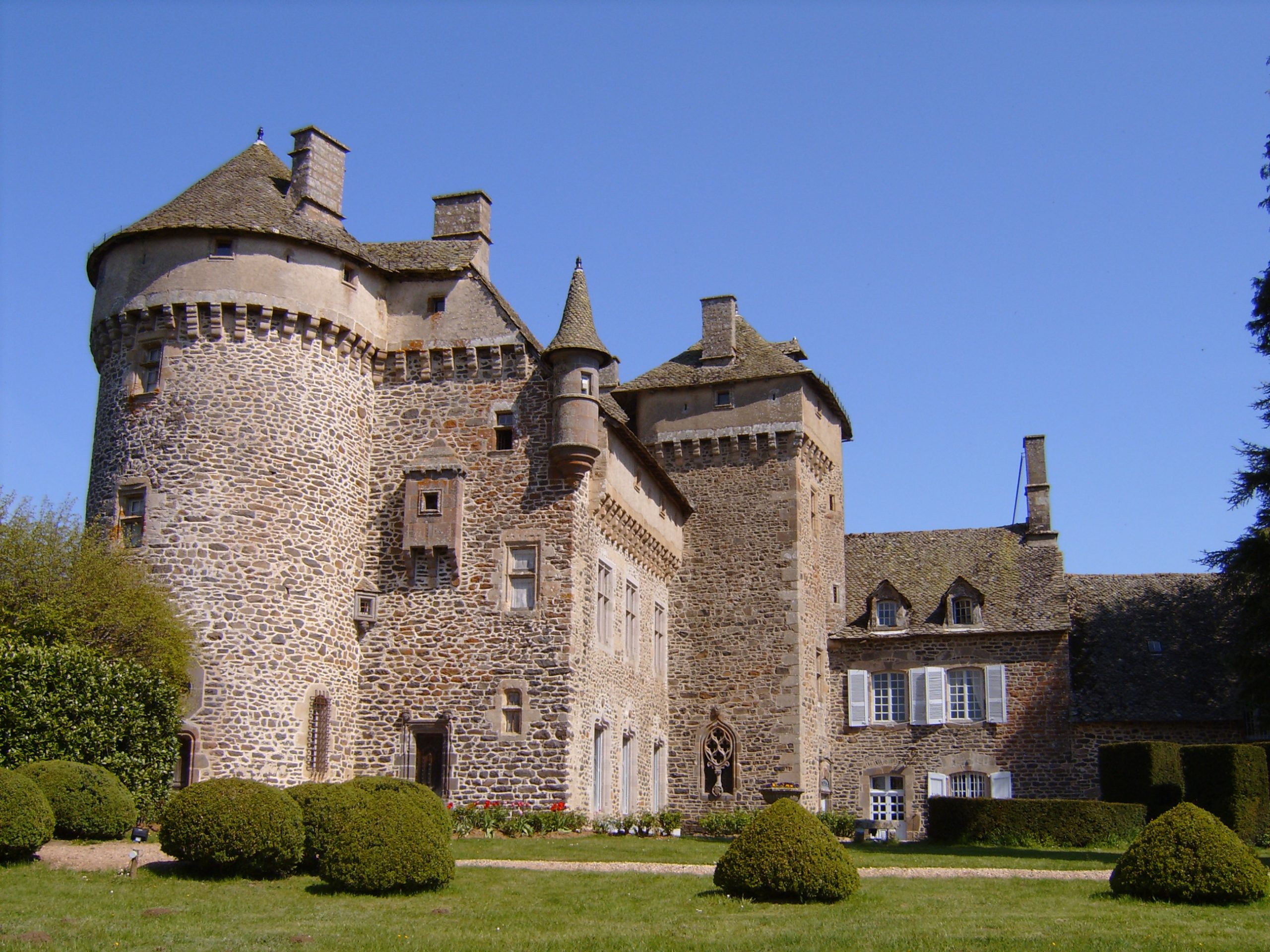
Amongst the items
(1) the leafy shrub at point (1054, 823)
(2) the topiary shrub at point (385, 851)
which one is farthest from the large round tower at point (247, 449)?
(1) the leafy shrub at point (1054, 823)

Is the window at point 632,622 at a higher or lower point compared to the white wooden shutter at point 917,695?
higher

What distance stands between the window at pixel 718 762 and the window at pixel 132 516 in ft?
50.8

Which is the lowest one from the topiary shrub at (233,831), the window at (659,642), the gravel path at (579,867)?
the gravel path at (579,867)

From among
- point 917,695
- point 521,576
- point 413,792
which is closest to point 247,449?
point 521,576

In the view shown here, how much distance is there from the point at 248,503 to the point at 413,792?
8392mm

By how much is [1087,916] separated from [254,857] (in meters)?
10.4

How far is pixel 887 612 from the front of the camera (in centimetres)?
3938

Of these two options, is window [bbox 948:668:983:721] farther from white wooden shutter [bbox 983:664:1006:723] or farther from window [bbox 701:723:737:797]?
window [bbox 701:723:737:797]

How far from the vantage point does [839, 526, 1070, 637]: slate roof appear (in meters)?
38.4

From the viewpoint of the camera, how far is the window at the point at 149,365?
27.1 meters

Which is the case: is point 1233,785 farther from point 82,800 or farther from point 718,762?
point 82,800

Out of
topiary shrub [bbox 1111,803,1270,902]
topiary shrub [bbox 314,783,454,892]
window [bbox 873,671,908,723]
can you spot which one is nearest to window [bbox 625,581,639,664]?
window [bbox 873,671,908,723]

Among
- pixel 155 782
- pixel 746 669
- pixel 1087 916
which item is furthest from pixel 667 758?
pixel 1087 916

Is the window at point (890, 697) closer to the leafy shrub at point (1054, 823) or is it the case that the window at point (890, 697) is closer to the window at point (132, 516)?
the leafy shrub at point (1054, 823)
